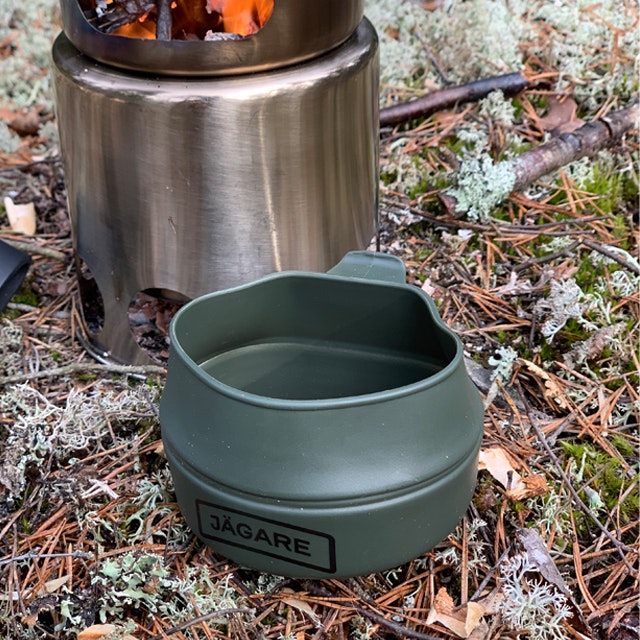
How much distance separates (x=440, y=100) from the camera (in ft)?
7.87

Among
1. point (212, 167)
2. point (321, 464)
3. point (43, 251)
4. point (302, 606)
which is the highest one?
point (212, 167)

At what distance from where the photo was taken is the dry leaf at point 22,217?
2.13 meters

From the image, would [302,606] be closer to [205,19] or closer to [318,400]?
[318,400]

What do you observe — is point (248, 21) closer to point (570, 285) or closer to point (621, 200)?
point (570, 285)

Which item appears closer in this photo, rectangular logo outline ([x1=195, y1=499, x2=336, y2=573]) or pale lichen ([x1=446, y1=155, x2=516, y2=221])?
rectangular logo outline ([x1=195, y1=499, x2=336, y2=573])

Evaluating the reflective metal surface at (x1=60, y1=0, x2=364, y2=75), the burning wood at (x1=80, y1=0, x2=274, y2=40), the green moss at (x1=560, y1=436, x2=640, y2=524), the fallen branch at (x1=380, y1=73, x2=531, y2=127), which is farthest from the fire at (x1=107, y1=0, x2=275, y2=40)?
the green moss at (x1=560, y1=436, x2=640, y2=524)

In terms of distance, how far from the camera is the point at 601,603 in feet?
4.17

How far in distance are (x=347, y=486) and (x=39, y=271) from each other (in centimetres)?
119

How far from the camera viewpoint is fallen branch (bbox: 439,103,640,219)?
2.06 m

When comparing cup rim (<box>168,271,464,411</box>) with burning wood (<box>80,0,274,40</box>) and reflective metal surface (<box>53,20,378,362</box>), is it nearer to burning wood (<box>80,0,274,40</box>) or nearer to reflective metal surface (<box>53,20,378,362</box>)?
reflective metal surface (<box>53,20,378,362</box>)

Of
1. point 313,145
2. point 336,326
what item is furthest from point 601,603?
point 313,145

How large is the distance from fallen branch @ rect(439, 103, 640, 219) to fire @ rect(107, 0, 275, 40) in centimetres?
69

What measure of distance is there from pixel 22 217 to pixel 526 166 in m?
1.29

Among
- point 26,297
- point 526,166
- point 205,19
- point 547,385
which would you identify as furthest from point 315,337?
point 526,166
